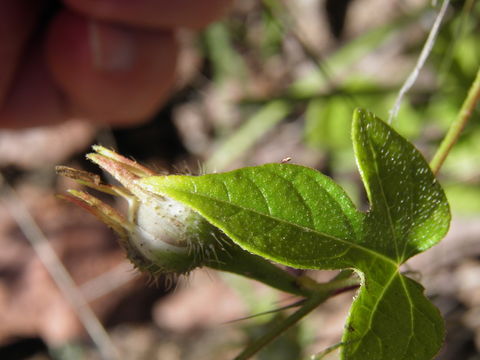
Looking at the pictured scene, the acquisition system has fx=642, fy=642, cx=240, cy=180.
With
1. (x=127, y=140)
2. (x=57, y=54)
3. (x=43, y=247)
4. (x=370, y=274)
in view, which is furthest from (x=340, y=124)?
(x=370, y=274)

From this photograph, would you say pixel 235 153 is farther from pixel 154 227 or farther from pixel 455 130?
pixel 154 227

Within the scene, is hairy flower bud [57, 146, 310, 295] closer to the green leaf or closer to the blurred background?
the green leaf

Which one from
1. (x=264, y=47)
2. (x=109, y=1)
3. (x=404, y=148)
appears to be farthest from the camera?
(x=264, y=47)

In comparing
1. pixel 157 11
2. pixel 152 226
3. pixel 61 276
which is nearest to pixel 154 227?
pixel 152 226

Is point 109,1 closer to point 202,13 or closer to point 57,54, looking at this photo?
point 202,13

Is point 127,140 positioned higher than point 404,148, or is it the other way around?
point 127,140

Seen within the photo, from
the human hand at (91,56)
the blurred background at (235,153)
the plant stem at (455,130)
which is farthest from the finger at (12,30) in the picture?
the plant stem at (455,130)

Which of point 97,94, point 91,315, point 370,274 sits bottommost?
point 370,274
